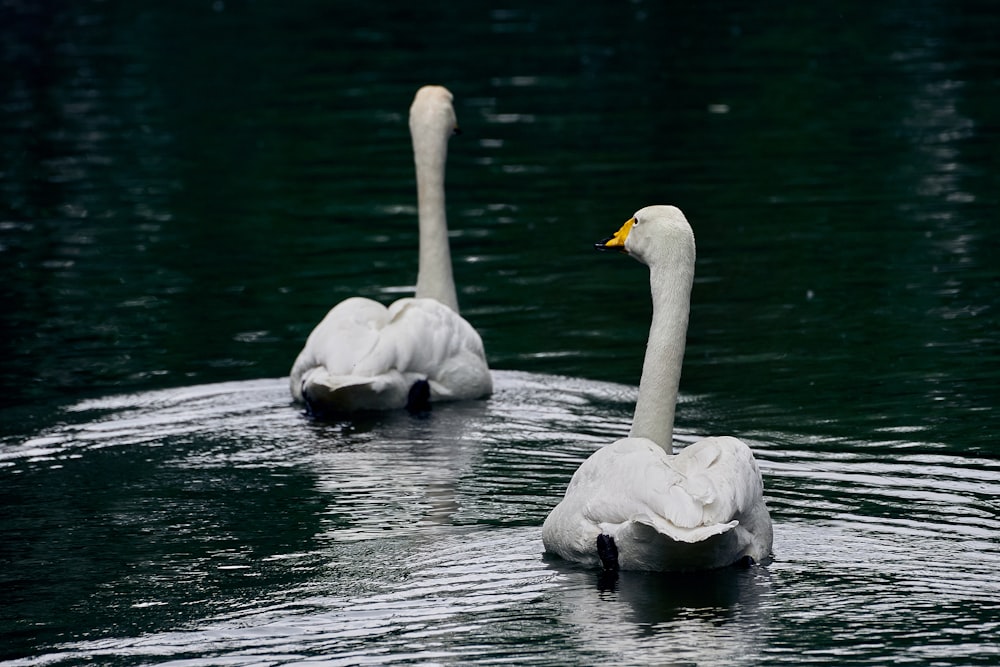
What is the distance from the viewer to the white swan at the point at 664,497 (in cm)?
888

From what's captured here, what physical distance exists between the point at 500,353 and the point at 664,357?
5530mm

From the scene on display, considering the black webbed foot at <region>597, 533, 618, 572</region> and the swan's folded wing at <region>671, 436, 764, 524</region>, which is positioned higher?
the swan's folded wing at <region>671, 436, 764, 524</region>

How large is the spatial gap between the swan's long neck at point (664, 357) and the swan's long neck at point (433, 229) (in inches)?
189

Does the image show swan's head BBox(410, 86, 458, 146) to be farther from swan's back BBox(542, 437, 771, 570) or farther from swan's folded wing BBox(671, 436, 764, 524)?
swan's folded wing BBox(671, 436, 764, 524)

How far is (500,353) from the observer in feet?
50.9

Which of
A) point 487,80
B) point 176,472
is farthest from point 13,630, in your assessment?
point 487,80

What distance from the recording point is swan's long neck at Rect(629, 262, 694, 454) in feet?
32.9

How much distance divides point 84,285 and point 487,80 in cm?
1557

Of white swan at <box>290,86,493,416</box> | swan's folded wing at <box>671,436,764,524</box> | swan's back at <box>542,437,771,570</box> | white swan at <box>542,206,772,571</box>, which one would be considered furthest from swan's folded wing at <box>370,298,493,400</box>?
swan's folded wing at <box>671,436,764,524</box>

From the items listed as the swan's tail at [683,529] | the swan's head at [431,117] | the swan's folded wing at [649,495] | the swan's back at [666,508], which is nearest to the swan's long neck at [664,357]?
the swan's back at [666,508]

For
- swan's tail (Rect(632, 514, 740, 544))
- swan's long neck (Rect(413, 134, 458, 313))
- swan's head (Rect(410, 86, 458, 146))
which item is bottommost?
swan's tail (Rect(632, 514, 740, 544))

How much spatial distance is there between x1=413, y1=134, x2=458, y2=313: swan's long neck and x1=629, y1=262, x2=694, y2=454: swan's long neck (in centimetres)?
481

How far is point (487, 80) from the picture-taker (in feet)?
110

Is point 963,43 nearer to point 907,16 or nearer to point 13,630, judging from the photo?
point 907,16
